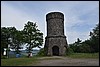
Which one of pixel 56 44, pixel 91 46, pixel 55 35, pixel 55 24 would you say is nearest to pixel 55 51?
pixel 56 44

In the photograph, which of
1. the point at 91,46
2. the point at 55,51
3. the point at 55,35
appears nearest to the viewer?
the point at 55,35

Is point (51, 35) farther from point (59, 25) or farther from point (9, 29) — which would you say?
point (9, 29)

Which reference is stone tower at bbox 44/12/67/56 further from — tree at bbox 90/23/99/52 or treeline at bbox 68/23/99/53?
tree at bbox 90/23/99/52

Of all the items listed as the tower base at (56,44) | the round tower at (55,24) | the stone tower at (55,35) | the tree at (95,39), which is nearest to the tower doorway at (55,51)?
the stone tower at (55,35)

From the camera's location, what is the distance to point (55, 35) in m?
35.6

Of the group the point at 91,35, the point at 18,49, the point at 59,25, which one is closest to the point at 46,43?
the point at 59,25

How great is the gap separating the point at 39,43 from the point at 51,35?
167 inches

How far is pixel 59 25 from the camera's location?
118ft

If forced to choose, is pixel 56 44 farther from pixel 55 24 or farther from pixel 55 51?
pixel 55 24

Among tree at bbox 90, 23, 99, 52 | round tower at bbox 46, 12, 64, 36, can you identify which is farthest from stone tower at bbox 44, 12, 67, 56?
tree at bbox 90, 23, 99, 52

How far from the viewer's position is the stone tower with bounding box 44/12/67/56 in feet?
117

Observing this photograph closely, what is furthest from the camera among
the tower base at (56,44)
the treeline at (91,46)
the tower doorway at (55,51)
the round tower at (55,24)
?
the treeline at (91,46)

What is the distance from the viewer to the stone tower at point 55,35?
35594 millimetres

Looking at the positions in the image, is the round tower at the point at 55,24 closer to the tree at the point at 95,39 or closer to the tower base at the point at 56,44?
the tower base at the point at 56,44
